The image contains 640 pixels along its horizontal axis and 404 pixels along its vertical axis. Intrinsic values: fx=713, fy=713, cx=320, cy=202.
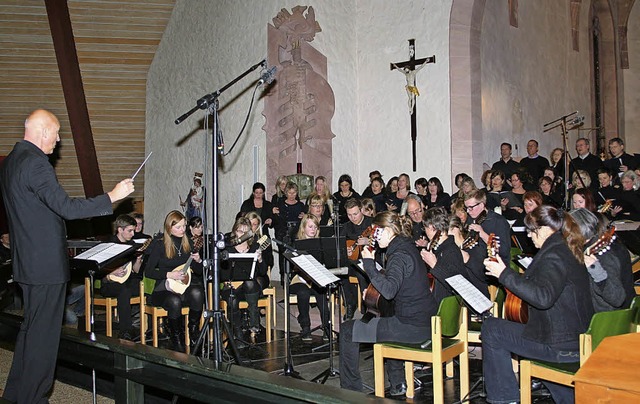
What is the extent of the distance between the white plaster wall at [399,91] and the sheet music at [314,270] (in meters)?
7.41

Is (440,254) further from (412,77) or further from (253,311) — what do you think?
(412,77)

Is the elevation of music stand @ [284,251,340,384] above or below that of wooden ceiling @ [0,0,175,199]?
below

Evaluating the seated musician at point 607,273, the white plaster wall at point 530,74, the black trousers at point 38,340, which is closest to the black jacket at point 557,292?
the seated musician at point 607,273

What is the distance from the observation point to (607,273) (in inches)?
195

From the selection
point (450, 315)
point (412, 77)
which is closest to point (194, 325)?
point (450, 315)

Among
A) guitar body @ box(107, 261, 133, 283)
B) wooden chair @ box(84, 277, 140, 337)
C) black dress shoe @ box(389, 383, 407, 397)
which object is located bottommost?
black dress shoe @ box(389, 383, 407, 397)

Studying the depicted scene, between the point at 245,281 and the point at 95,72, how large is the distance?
9556mm

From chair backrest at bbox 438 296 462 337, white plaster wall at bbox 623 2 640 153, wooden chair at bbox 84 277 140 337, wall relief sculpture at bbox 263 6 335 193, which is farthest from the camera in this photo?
white plaster wall at bbox 623 2 640 153

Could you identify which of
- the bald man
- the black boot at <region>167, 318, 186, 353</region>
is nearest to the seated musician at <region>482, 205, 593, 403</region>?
the bald man

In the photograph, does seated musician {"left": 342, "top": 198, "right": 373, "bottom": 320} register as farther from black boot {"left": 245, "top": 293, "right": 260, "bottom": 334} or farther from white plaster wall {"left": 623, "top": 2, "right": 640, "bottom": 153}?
white plaster wall {"left": 623, "top": 2, "right": 640, "bottom": 153}

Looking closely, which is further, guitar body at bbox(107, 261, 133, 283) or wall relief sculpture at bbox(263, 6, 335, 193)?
wall relief sculpture at bbox(263, 6, 335, 193)

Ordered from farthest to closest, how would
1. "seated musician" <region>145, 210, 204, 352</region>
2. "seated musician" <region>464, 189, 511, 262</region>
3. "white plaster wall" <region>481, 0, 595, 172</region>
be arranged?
"white plaster wall" <region>481, 0, 595, 172</region> < "seated musician" <region>145, 210, 204, 352</region> < "seated musician" <region>464, 189, 511, 262</region>

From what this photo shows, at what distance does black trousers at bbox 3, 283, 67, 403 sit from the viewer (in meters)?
4.21

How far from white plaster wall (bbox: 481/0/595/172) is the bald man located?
10191 mm
